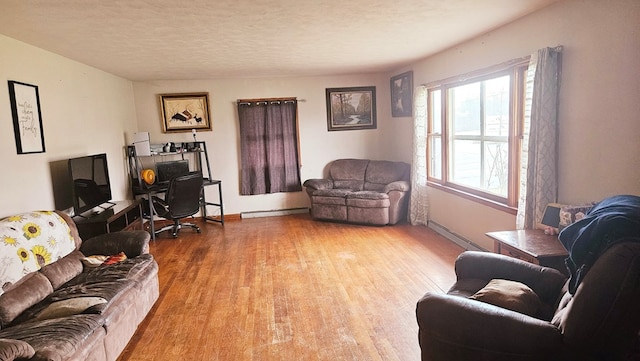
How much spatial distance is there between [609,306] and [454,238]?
339 cm

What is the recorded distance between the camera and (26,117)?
334 cm

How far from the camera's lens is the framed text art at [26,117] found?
3201 millimetres

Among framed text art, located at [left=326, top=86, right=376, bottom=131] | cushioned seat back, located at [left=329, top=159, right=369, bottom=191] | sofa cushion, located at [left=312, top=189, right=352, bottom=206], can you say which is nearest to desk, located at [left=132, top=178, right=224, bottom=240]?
sofa cushion, located at [left=312, top=189, right=352, bottom=206]

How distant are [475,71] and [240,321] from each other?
10.8ft

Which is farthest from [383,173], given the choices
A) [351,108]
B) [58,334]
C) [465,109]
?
[58,334]

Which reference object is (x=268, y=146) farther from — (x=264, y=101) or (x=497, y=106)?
(x=497, y=106)

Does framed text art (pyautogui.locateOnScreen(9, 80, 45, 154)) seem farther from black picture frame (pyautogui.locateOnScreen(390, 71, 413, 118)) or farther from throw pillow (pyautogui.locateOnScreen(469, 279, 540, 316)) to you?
black picture frame (pyautogui.locateOnScreen(390, 71, 413, 118))

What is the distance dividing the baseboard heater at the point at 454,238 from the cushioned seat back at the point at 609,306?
2737 mm

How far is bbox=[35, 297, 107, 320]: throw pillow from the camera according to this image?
2332 millimetres

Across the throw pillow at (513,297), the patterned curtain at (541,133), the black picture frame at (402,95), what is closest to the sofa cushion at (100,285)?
the throw pillow at (513,297)

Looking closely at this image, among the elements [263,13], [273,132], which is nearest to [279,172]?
[273,132]

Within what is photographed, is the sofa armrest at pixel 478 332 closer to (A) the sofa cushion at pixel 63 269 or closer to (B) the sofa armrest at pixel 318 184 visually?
(A) the sofa cushion at pixel 63 269

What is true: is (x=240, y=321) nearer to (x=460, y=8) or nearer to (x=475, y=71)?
(x=460, y=8)

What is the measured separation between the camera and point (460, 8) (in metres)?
2.99
